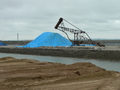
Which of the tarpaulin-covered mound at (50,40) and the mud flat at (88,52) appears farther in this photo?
the tarpaulin-covered mound at (50,40)

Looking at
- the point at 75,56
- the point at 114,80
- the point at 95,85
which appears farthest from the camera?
the point at 75,56

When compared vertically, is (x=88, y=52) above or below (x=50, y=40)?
below

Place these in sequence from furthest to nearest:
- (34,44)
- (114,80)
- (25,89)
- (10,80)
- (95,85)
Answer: (34,44)
(114,80)
(10,80)
(95,85)
(25,89)

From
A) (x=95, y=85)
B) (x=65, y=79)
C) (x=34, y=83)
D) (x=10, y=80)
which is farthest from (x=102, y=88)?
Result: (x=10, y=80)

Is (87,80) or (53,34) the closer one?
(87,80)

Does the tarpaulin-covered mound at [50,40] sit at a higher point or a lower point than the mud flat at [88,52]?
higher

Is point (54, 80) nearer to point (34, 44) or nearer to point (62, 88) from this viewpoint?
point (62, 88)

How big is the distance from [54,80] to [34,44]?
3720cm

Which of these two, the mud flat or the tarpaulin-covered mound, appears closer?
the mud flat

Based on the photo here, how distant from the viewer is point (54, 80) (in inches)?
258

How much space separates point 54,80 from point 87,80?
1.22 metres

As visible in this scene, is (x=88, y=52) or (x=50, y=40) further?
(x=50, y=40)

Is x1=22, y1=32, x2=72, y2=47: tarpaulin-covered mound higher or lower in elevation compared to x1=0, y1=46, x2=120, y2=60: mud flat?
higher

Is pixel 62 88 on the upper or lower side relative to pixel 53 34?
lower
